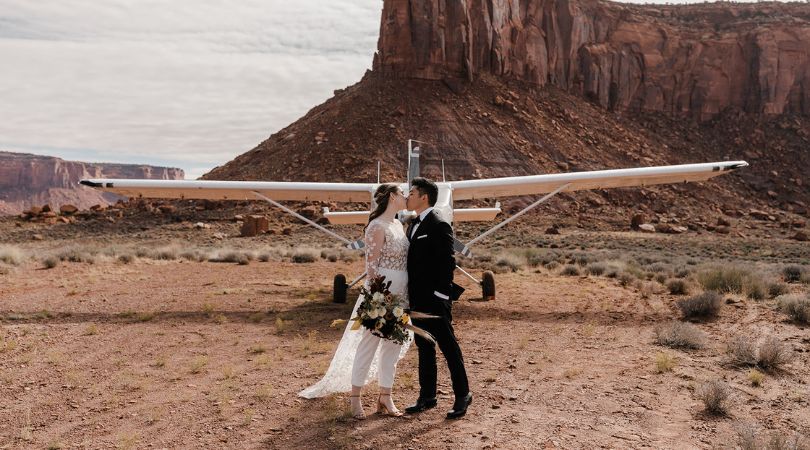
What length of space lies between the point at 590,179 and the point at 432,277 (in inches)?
337

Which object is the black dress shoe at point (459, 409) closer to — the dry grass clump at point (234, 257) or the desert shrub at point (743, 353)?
the desert shrub at point (743, 353)

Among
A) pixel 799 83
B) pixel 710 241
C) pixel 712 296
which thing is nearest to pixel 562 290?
pixel 712 296

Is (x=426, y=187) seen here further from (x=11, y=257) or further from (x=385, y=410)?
(x=11, y=257)

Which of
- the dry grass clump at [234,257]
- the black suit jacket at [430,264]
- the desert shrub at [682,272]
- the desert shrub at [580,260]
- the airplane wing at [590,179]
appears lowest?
the dry grass clump at [234,257]

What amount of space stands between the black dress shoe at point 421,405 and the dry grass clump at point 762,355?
4.42 metres

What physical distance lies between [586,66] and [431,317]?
6562 cm

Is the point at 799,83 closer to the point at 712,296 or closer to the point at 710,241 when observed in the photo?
the point at 710,241

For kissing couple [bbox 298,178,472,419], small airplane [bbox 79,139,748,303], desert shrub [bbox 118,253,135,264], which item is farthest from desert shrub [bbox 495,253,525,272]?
kissing couple [bbox 298,178,472,419]

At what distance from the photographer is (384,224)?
212 inches

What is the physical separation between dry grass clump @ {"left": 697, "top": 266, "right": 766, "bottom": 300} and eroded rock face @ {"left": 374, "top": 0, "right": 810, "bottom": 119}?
45.0 m

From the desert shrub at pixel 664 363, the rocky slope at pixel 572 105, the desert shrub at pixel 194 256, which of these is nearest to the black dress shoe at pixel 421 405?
the desert shrub at pixel 664 363

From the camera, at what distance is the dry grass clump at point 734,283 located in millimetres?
12445

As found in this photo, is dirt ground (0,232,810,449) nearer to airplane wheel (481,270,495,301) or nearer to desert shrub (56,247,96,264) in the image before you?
airplane wheel (481,270,495,301)

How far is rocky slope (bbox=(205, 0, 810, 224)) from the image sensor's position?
1801 inches
